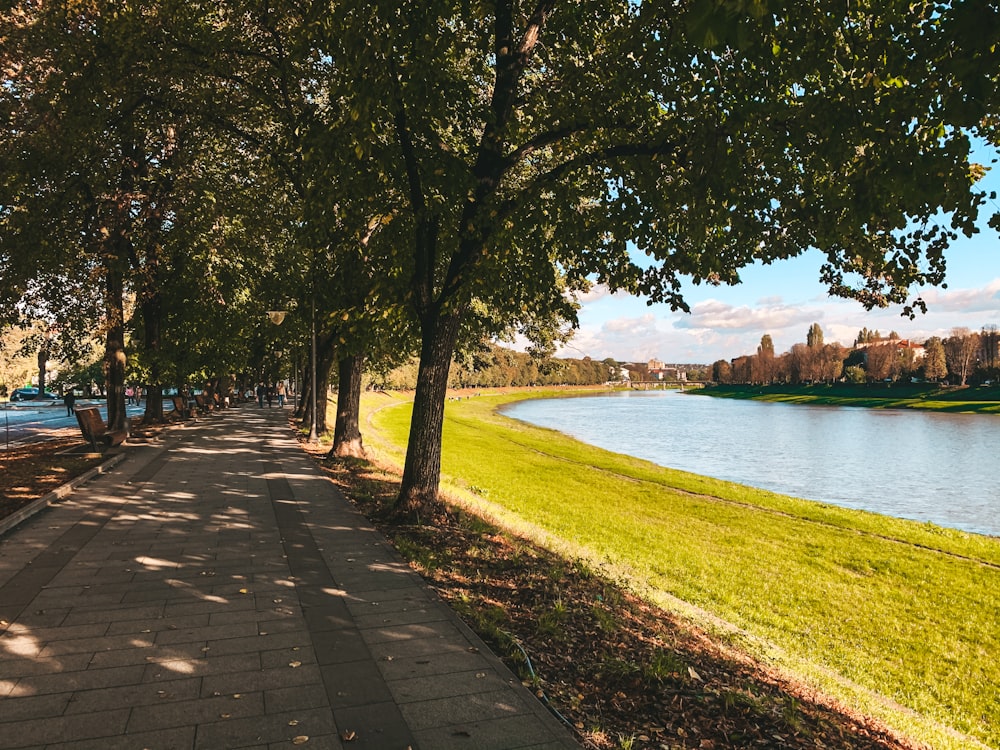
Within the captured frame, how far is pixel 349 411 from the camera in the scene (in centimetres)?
1589

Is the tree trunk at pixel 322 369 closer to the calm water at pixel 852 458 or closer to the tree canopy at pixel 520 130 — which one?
the tree canopy at pixel 520 130

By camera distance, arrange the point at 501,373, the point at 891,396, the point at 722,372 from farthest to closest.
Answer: the point at 722,372 → the point at 501,373 → the point at 891,396

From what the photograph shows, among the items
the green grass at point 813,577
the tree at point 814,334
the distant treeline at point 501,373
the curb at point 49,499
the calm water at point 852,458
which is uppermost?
the tree at point 814,334

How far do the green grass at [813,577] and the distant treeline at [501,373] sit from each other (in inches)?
157

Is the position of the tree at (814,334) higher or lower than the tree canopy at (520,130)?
higher

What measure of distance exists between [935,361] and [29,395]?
123m

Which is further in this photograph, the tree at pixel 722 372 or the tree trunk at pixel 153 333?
the tree at pixel 722 372

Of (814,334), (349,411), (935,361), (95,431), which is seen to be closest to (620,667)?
(349,411)

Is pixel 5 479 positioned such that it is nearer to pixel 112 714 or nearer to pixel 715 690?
pixel 112 714

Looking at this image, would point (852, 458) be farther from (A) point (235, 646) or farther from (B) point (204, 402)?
(B) point (204, 402)

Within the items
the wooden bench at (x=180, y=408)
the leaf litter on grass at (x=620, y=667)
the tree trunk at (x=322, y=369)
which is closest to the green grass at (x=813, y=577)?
the leaf litter on grass at (x=620, y=667)

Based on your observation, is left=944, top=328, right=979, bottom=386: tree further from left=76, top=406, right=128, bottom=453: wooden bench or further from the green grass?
left=76, top=406, right=128, bottom=453: wooden bench

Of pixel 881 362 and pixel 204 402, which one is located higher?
pixel 881 362

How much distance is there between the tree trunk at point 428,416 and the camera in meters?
8.93
